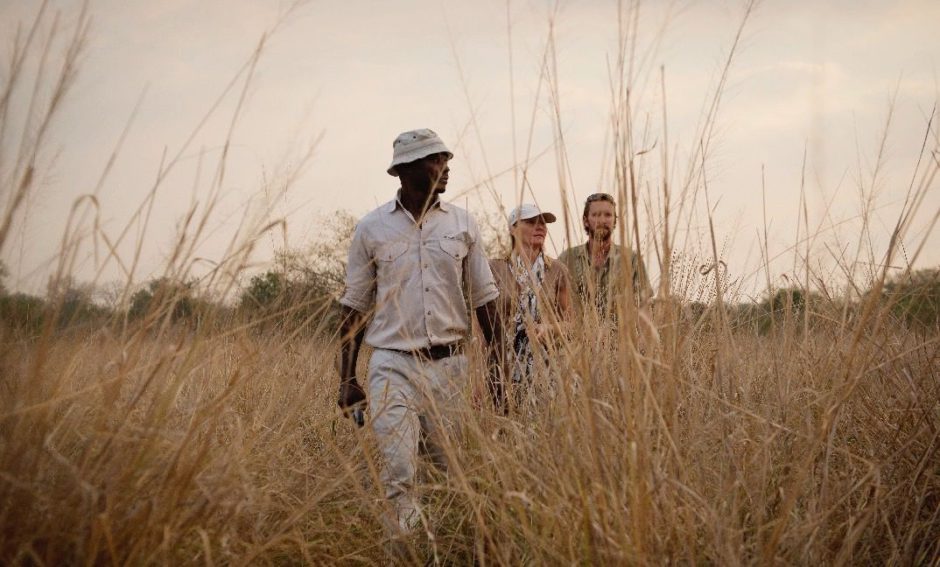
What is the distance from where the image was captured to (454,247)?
3.04 metres

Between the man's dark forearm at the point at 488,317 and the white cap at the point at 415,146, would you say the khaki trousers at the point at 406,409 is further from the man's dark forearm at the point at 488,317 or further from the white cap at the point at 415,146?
the white cap at the point at 415,146

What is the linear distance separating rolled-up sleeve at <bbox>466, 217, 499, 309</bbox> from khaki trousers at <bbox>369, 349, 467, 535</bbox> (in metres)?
0.31

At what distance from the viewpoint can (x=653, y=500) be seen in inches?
60.0

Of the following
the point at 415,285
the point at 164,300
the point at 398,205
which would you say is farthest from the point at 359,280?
the point at 164,300

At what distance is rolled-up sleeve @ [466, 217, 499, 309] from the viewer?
314 cm

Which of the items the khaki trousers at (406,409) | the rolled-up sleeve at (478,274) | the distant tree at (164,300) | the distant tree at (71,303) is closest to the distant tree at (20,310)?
the distant tree at (71,303)

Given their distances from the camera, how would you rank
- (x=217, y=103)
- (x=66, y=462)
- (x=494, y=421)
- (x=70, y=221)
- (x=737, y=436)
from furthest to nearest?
(x=494, y=421), (x=737, y=436), (x=217, y=103), (x=70, y=221), (x=66, y=462)

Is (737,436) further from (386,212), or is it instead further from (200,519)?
(386,212)

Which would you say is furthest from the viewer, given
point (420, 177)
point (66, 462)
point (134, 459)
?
point (420, 177)

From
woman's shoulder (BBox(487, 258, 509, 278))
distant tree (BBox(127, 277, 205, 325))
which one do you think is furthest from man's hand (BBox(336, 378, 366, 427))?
woman's shoulder (BBox(487, 258, 509, 278))

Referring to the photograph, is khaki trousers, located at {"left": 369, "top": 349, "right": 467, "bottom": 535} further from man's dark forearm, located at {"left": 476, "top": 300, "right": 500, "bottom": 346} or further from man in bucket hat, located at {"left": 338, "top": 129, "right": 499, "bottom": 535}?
man's dark forearm, located at {"left": 476, "top": 300, "right": 500, "bottom": 346}

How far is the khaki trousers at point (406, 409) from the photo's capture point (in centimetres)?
253

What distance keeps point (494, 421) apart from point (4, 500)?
4.73 ft

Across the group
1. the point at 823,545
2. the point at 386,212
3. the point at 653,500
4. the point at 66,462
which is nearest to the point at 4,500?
the point at 66,462
